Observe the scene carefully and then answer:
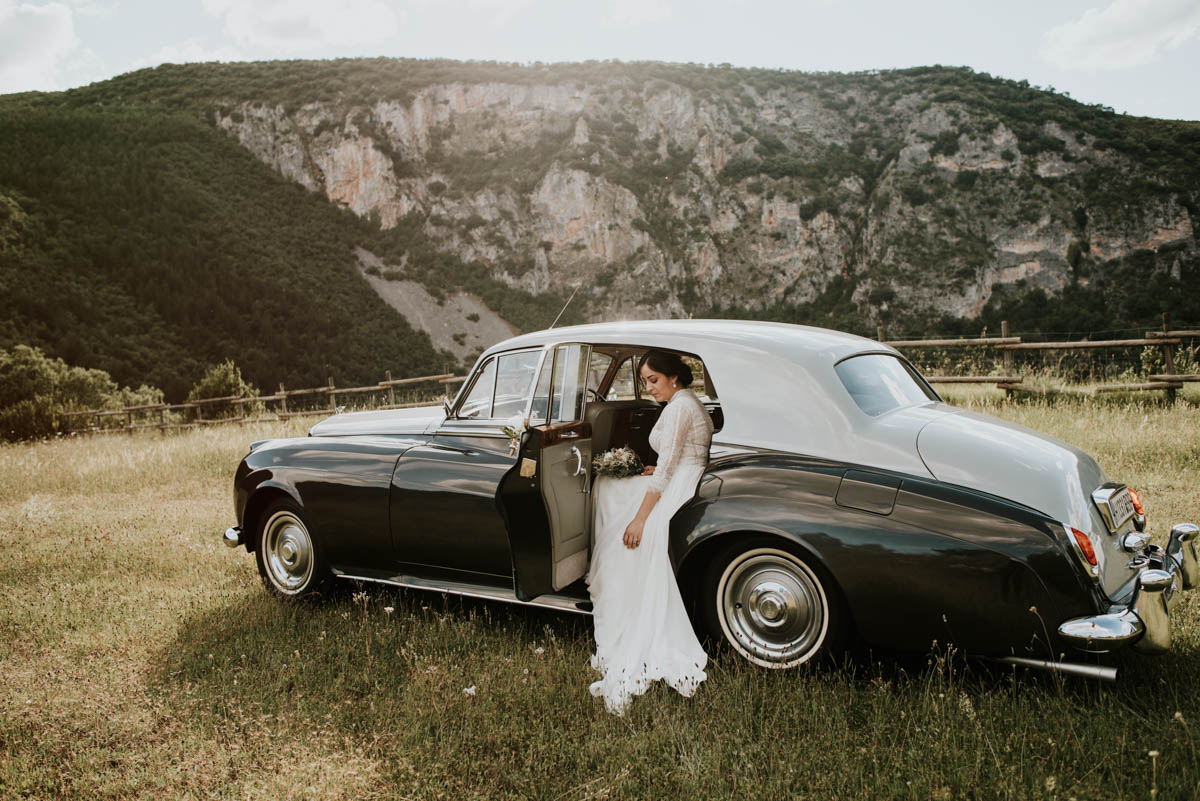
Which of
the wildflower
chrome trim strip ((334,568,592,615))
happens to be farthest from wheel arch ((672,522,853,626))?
chrome trim strip ((334,568,592,615))

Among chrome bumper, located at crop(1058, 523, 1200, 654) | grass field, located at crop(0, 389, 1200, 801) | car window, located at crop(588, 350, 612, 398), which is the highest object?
car window, located at crop(588, 350, 612, 398)

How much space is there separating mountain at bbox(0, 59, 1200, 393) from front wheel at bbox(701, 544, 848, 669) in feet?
179

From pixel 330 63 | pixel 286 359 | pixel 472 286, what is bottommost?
pixel 286 359

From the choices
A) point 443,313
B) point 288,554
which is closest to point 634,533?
point 288,554

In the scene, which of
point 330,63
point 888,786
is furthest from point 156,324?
point 888,786

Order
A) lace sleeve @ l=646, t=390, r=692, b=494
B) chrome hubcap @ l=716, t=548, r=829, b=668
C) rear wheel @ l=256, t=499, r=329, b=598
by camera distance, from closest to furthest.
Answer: chrome hubcap @ l=716, t=548, r=829, b=668 < lace sleeve @ l=646, t=390, r=692, b=494 < rear wheel @ l=256, t=499, r=329, b=598

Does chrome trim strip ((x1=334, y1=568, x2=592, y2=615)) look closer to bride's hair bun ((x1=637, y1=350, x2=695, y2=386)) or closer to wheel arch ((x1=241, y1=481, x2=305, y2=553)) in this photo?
wheel arch ((x1=241, y1=481, x2=305, y2=553))

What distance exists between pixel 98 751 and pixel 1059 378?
15076 millimetres

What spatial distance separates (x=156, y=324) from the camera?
56.6m

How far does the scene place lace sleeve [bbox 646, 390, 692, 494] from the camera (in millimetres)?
3662

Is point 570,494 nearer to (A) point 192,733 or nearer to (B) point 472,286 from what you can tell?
(A) point 192,733

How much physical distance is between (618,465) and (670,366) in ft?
2.08

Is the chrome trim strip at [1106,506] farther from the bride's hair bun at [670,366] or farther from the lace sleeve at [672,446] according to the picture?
the bride's hair bun at [670,366]

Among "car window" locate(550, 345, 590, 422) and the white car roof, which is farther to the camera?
"car window" locate(550, 345, 590, 422)
